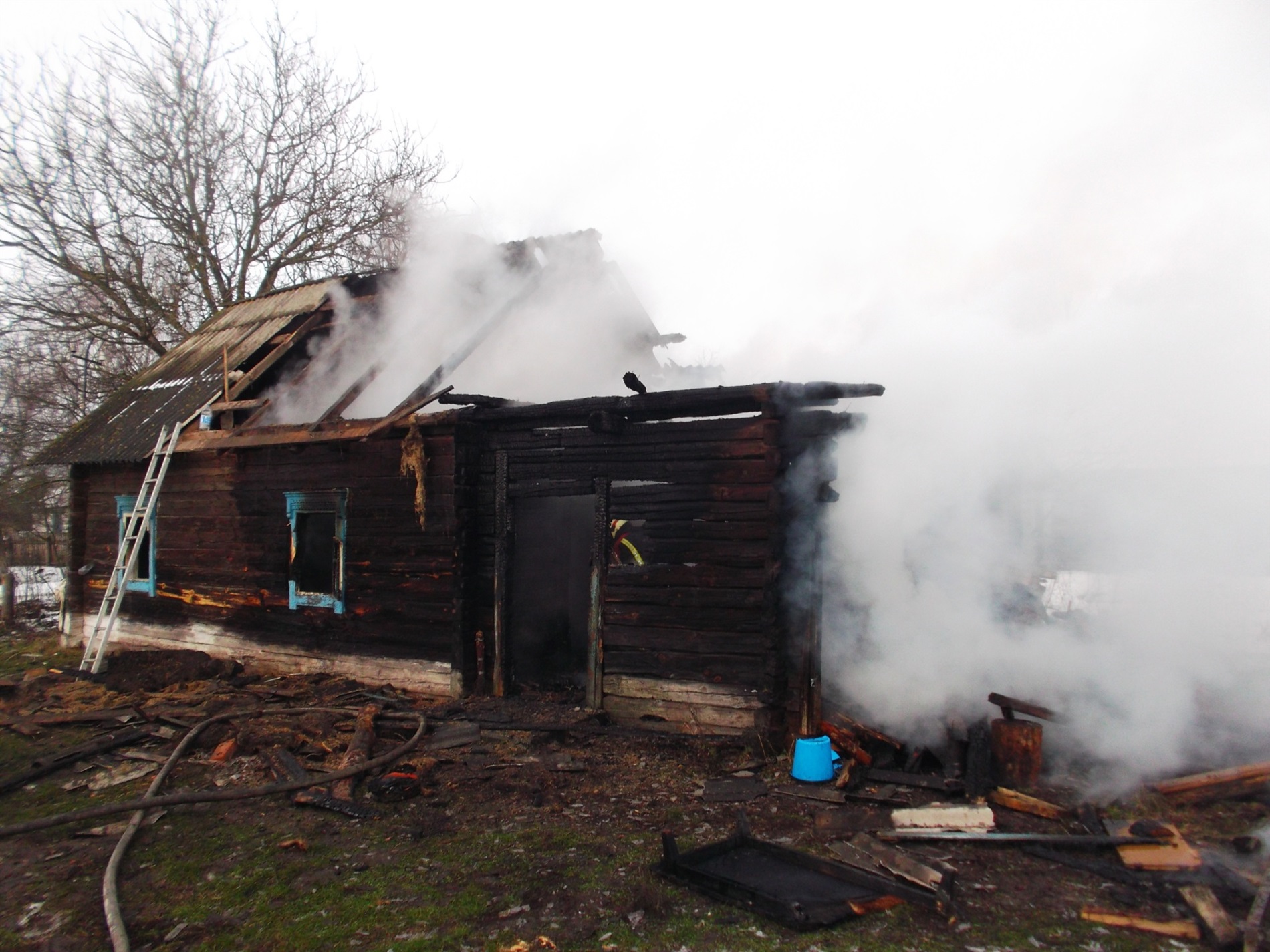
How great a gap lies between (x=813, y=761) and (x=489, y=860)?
2.70 m

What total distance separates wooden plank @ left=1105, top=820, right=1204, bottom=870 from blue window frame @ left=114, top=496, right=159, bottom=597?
12.2m

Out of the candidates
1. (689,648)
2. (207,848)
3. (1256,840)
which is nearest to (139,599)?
(207,848)

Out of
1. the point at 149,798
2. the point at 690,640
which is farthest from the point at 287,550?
the point at 690,640

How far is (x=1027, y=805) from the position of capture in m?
5.50

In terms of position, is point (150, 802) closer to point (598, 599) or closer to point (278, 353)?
point (598, 599)

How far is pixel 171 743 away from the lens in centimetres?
749

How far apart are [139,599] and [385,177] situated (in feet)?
43.8

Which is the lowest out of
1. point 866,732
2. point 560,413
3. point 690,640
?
point 866,732

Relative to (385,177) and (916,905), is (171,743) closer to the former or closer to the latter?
(916,905)

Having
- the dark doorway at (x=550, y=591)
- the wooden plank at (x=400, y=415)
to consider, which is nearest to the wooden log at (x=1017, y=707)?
the dark doorway at (x=550, y=591)

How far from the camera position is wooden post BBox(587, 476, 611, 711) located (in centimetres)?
782

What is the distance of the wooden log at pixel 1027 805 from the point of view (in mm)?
5359

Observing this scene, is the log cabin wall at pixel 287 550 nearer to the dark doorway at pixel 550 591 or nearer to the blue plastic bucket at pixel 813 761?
the dark doorway at pixel 550 591

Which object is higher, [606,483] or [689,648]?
[606,483]
